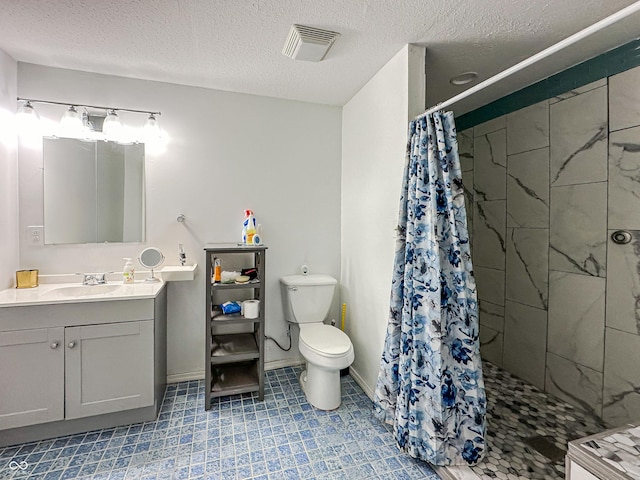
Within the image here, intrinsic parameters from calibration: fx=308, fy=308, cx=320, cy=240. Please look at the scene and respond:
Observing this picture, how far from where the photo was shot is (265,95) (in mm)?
2572

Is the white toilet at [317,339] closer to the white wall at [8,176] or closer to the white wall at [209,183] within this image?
the white wall at [209,183]

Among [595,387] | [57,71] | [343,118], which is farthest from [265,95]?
[595,387]

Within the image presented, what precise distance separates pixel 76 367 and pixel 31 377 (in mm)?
215

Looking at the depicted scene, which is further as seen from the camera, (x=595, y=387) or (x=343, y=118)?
(x=343, y=118)

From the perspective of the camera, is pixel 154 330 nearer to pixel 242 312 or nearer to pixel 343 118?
pixel 242 312

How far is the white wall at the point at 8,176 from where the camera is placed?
1932mm

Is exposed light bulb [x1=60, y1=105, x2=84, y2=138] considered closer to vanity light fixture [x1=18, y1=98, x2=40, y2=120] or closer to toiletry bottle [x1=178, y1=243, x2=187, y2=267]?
vanity light fixture [x1=18, y1=98, x2=40, y2=120]

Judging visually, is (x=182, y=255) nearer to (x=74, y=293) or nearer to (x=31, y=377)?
(x=74, y=293)

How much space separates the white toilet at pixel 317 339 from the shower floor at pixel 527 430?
89 centimetres

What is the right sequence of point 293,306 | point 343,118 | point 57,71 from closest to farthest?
1. point 57,71
2. point 293,306
3. point 343,118

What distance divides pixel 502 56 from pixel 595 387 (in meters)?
2.24

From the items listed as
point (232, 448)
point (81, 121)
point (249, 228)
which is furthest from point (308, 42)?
point (232, 448)

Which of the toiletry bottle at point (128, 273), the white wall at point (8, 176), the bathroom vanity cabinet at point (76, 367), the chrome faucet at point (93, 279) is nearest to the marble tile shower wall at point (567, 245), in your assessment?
the bathroom vanity cabinet at point (76, 367)

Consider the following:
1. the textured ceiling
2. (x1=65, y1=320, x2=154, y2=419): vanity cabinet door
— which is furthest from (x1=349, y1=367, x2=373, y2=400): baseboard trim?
the textured ceiling
